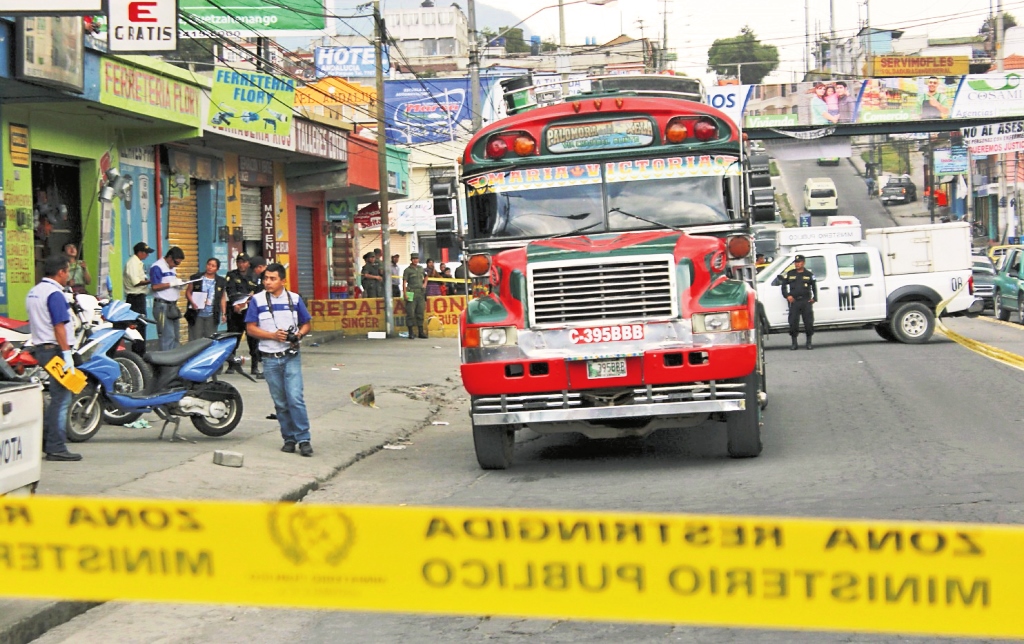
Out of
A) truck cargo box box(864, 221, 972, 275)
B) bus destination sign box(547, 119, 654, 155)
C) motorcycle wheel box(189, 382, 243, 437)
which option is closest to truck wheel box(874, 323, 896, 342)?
truck cargo box box(864, 221, 972, 275)

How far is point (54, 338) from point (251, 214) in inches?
628

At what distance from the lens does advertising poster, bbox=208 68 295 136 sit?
19.6m

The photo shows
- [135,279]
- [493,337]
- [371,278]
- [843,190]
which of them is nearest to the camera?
[493,337]

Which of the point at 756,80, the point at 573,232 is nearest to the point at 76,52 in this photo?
the point at 573,232

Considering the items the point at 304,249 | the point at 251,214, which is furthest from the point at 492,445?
the point at 304,249

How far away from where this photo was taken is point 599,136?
11.4m

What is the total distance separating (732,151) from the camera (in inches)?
450

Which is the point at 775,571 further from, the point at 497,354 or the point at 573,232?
the point at 573,232

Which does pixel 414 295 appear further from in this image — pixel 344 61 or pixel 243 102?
pixel 344 61

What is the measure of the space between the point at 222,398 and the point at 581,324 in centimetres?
442

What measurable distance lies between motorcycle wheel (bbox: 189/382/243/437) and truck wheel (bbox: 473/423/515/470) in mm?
3143

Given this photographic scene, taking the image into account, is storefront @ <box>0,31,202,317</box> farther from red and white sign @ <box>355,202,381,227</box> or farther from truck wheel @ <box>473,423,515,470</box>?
red and white sign @ <box>355,202,381,227</box>

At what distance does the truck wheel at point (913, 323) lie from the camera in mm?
24188

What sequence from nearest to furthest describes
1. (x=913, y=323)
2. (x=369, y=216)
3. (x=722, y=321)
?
(x=722, y=321) < (x=913, y=323) < (x=369, y=216)
